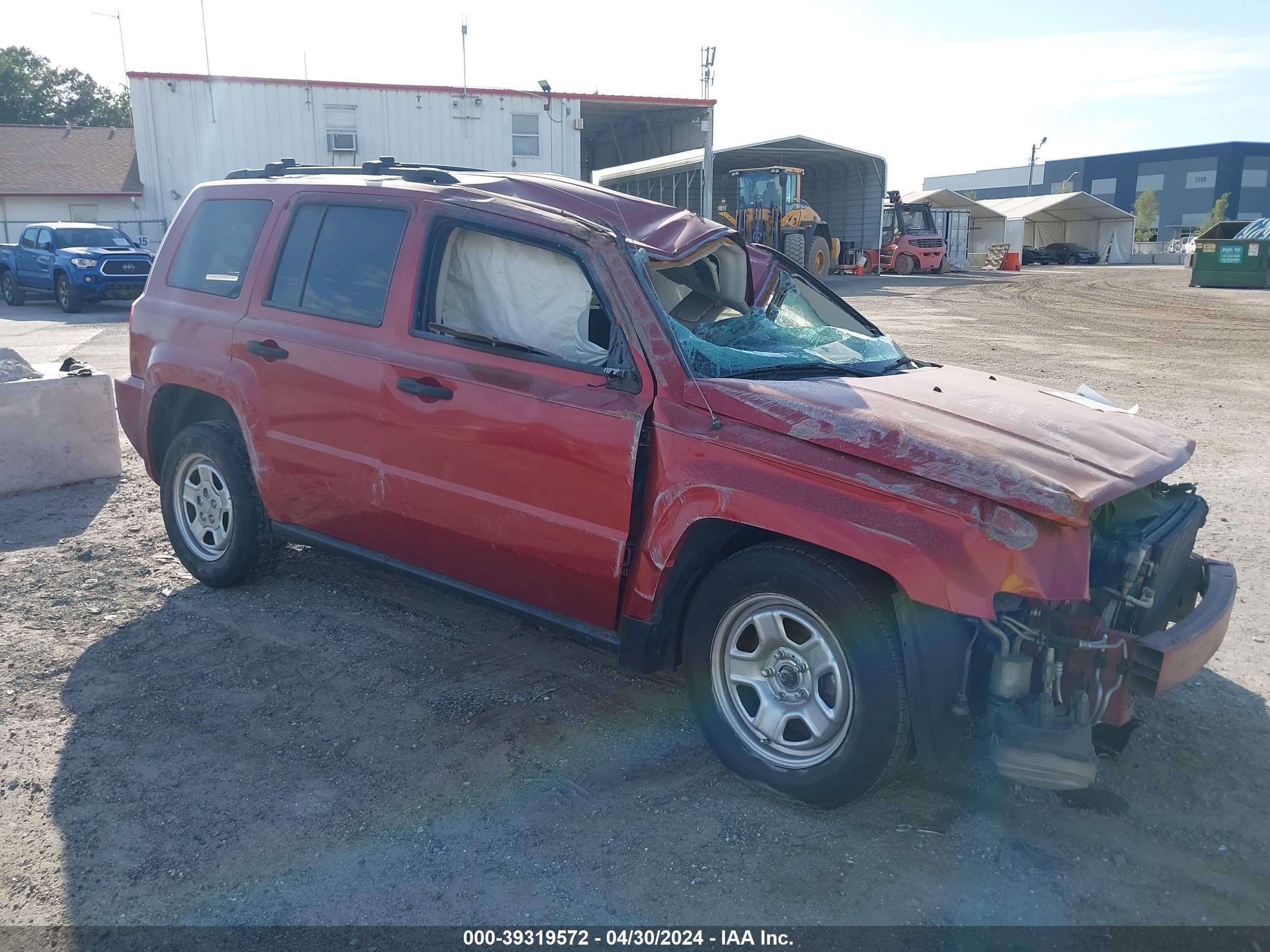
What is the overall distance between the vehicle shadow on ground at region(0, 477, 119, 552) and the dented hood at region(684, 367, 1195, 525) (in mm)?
4579

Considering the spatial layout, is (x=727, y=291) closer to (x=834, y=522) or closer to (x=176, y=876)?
(x=834, y=522)

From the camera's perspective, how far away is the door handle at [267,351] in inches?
178

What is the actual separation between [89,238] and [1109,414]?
22.3 metres

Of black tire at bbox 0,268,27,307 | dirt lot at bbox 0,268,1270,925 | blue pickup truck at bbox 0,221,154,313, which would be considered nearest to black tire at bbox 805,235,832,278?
blue pickup truck at bbox 0,221,154,313

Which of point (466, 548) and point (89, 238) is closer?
point (466, 548)

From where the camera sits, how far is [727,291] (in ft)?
15.5

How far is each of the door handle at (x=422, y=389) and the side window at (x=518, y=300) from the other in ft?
0.75

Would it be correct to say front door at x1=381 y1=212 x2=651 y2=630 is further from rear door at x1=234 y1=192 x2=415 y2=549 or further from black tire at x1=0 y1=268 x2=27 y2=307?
black tire at x1=0 y1=268 x2=27 y2=307

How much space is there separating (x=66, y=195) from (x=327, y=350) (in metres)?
35.4

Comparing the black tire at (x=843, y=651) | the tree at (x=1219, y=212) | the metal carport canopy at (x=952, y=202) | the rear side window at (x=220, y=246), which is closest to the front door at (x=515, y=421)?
the black tire at (x=843, y=651)

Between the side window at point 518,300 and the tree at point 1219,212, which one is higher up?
the tree at point 1219,212

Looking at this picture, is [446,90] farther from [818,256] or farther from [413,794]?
[413,794]

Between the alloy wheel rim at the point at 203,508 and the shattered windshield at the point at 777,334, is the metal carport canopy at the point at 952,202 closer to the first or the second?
the shattered windshield at the point at 777,334

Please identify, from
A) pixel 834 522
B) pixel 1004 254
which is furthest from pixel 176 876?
pixel 1004 254
